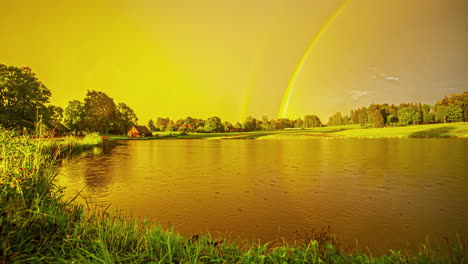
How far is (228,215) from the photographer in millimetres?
7980

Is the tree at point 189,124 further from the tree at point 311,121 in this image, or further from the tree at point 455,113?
the tree at point 455,113

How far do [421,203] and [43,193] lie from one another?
11884 mm

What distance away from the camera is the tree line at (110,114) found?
34344 mm

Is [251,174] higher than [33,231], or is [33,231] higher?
[33,231]

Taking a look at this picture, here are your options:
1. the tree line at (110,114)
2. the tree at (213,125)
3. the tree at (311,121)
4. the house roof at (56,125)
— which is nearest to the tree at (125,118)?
the tree line at (110,114)

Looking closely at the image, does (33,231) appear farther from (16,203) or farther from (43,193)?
(43,193)

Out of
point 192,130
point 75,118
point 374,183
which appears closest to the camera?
point 374,183

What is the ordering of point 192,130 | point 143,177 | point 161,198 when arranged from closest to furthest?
1. point 161,198
2. point 143,177
3. point 192,130

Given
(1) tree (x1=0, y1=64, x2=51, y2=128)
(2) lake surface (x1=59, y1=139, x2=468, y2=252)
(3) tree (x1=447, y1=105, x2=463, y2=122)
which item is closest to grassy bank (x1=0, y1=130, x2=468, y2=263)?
(2) lake surface (x1=59, y1=139, x2=468, y2=252)

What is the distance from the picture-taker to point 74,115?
78875mm

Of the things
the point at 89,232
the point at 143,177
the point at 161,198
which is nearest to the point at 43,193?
the point at 89,232

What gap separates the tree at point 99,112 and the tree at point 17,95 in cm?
4587

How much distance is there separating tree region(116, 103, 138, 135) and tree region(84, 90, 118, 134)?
9.89 ft

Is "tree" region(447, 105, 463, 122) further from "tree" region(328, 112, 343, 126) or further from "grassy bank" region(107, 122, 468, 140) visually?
"tree" region(328, 112, 343, 126)
